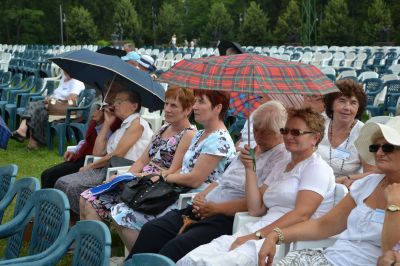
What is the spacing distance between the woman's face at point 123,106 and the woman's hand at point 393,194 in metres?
3.03

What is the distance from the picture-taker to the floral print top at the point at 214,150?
4535 mm

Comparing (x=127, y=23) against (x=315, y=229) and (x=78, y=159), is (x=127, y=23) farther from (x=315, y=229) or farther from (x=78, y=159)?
(x=315, y=229)

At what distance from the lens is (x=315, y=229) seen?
3.46 m

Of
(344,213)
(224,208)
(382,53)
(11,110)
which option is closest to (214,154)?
(224,208)

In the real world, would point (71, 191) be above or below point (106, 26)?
above

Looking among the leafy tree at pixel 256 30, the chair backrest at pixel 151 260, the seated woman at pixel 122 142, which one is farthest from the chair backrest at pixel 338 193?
the leafy tree at pixel 256 30

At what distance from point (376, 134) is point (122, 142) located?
286 centimetres

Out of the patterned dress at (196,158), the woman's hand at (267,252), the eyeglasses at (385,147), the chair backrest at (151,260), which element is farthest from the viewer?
the patterned dress at (196,158)

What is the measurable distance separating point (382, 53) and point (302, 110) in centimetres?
1960

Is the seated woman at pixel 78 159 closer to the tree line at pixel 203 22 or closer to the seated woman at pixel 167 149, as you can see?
the seated woman at pixel 167 149

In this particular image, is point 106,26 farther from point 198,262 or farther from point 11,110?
point 198,262

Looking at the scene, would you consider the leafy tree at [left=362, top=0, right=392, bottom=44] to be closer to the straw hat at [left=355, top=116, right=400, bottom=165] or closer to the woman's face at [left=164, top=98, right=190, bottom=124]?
the woman's face at [left=164, top=98, right=190, bottom=124]

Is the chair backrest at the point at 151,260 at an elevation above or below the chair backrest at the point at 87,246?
above

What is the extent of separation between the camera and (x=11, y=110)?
1079cm
